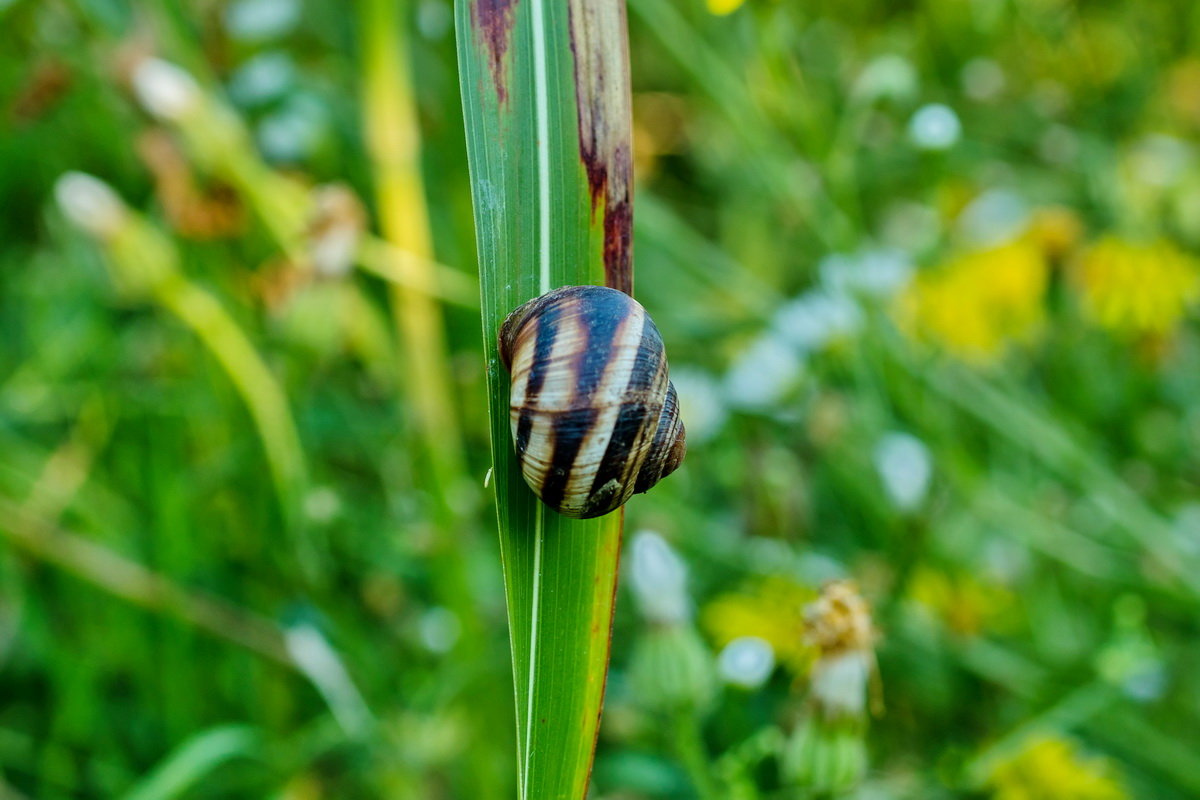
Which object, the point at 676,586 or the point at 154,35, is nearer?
the point at 676,586

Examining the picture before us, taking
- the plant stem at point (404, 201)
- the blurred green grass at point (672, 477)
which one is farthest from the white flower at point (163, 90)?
the plant stem at point (404, 201)

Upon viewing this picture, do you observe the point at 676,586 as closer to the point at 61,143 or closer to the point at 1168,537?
the point at 1168,537

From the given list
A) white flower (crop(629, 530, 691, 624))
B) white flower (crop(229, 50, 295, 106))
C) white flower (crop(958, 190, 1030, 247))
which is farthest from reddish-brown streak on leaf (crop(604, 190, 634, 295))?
white flower (crop(958, 190, 1030, 247))

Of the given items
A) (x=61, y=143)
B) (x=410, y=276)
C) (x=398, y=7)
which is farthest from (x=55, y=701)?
(x=61, y=143)

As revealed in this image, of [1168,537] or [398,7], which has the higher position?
[398,7]

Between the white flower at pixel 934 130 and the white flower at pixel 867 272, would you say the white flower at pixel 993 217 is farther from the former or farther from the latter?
the white flower at pixel 934 130

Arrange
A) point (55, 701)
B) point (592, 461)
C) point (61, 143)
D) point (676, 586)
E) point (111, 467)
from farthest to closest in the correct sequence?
point (61, 143) → point (111, 467) → point (55, 701) → point (676, 586) → point (592, 461)
